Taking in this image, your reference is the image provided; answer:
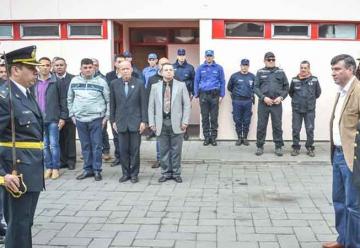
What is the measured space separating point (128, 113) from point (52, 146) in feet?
4.82

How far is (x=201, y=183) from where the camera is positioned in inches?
313

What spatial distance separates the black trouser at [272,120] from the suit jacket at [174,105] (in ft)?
8.24

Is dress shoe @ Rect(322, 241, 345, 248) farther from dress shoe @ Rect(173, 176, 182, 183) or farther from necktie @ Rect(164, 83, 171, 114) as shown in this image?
necktie @ Rect(164, 83, 171, 114)

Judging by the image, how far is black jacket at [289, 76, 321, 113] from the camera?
387 inches

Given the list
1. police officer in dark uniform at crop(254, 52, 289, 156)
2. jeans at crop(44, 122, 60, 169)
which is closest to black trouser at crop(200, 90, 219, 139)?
police officer in dark uniform at crop(254, 52, 289, 156)

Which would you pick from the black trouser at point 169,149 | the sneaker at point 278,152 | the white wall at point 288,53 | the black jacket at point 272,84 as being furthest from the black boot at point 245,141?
the black trouser at point 169,149

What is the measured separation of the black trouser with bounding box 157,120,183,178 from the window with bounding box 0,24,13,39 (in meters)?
5.75

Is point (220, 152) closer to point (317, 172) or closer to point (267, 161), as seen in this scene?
point (267, 161)
